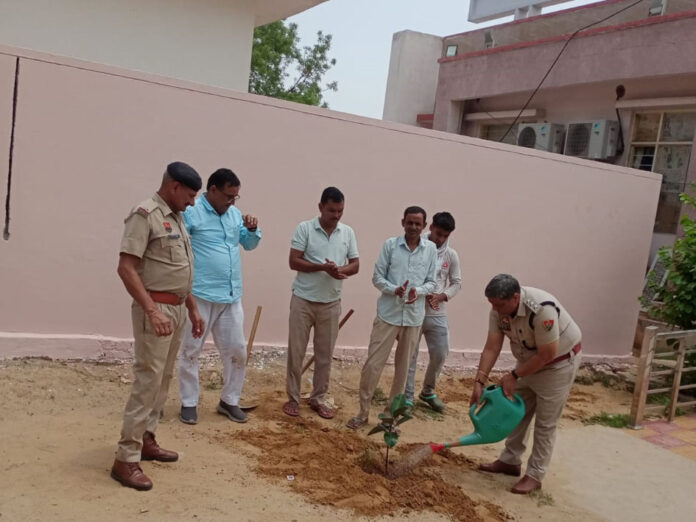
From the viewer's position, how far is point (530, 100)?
12086mm

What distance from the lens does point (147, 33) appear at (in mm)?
7836

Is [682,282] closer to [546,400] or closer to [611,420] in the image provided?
[611,420]

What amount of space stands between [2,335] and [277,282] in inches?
97.3

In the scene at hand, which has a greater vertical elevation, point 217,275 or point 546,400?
point 217,275

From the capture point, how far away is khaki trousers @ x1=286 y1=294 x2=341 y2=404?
17.1 ft

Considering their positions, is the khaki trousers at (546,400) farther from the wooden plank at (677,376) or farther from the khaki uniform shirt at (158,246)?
the wooden plank at (677,376)

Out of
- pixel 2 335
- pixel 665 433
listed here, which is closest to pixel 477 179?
pixel 665 433

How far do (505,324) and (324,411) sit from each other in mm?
1786

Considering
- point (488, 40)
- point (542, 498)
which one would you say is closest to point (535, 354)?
point (542, 498)

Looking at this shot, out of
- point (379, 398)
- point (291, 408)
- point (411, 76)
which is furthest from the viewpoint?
point (411, 76)

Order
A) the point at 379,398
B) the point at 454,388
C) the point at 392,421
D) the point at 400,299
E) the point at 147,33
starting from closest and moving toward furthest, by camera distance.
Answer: the point at 392,421, the point at 400,299, the point at 379,398, the point at 454,388, the point at 147,33

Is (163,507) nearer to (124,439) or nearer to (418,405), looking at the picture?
(124,439)

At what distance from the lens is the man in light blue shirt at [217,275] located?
4551 mm

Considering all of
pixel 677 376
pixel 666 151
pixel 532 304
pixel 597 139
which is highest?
pixel 597 139
